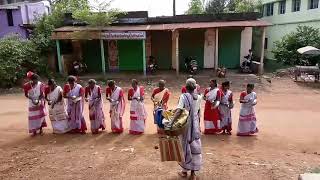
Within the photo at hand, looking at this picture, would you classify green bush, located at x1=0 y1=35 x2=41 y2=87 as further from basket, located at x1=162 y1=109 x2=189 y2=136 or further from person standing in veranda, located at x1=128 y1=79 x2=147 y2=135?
basket, located at x1=162 y1=109 x2=189 y2=136

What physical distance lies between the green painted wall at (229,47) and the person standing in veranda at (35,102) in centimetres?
1371

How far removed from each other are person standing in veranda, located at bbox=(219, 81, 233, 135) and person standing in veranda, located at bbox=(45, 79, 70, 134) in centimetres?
391

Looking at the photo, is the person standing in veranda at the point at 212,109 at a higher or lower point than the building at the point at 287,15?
lower

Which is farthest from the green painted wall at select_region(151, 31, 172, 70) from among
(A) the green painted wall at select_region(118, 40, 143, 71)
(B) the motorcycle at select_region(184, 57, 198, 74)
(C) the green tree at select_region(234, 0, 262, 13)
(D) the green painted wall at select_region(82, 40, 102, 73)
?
(C) the green tree at select_region(234, 0, 262, 13)

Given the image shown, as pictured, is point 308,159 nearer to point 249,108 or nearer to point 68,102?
point 249,108

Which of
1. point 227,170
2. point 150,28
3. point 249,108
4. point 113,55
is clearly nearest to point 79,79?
point 113,55

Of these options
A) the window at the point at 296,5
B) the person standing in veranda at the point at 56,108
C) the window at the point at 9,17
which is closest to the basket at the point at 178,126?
the person standing in veranda at the point at 56,108

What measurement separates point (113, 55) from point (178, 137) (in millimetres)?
15786

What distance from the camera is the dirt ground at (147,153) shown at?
20.1 ft

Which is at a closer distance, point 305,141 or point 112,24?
point 305,141

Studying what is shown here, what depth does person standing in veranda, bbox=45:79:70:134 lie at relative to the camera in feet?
28.2

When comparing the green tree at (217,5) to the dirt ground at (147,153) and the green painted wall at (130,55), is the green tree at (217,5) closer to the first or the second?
the green painted wall at (130,55)

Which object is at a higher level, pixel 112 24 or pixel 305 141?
pixel 112 24

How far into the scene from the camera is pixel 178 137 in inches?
213
